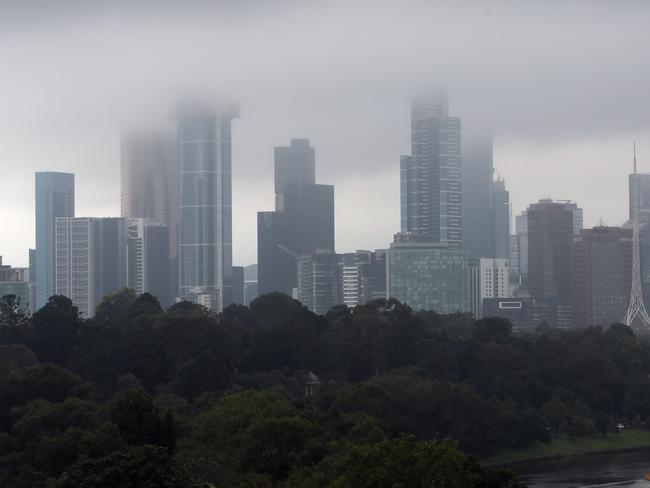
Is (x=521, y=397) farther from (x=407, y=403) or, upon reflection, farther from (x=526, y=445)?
(x=407, y=403)

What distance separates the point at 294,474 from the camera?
56.8 metres

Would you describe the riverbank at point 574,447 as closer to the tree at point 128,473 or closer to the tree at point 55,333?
the tree at point 55,333

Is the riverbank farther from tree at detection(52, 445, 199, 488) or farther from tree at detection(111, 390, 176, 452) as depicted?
tree at detection(52, 445, 199, 488)

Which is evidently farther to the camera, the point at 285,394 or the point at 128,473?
the point at 285,394

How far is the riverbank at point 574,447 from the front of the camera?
329 feet

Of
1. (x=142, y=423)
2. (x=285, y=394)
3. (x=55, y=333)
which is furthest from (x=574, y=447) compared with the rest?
(x=142, y=423)

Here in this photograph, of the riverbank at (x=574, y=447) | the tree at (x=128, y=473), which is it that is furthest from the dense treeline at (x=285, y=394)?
the riverbank at (x=574, y=447)

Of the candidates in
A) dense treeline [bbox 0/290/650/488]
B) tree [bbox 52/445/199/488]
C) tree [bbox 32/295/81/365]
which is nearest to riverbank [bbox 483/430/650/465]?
dense treeline [bbox 0/290/650/488]

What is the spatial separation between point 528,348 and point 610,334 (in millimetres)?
22071

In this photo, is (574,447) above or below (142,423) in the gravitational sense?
below

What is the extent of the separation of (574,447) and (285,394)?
912 inches

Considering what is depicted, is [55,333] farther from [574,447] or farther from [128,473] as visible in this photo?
[128,473]

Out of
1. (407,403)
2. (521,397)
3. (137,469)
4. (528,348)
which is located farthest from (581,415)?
(137,469)

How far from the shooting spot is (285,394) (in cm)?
9631
